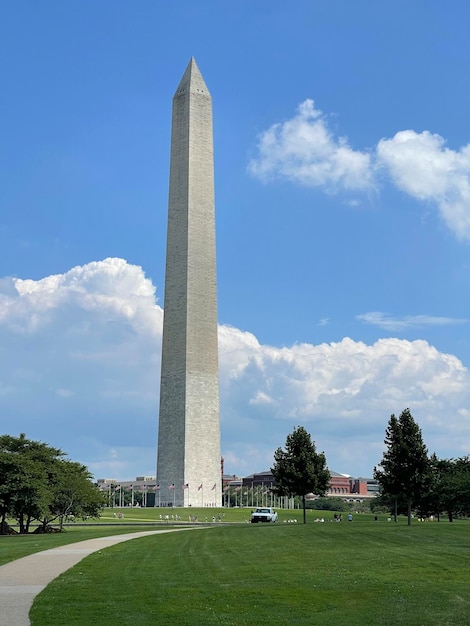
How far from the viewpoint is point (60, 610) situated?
45.8 feet

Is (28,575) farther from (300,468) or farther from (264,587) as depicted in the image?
(300,468)

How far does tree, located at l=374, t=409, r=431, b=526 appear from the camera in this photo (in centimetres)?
5156

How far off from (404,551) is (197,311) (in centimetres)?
6705

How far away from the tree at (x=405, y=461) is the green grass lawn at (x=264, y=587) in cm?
2340

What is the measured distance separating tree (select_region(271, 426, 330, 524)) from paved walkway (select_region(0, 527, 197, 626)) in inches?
1032

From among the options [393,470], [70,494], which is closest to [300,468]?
[393,470]

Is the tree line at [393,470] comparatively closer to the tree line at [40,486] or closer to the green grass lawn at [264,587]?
the tree line at [40,486]

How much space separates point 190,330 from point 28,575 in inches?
2832

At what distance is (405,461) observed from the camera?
51.6m

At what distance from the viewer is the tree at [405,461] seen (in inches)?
2030

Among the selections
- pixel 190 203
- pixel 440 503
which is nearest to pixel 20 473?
pixel 440 503

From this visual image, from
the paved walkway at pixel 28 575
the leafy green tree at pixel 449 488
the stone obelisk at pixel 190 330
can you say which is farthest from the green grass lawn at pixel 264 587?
the stone obelisk at pixel 190 330

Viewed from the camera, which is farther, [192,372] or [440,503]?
[192,372]

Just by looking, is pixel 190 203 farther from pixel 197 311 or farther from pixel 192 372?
pixel 192 372
